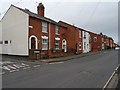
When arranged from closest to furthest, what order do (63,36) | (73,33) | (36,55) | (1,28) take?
1. (36,55)
2. (1,28)
3. (63,36)
4. (73,33)

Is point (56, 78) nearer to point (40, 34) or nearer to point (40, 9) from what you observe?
point (40, 34)

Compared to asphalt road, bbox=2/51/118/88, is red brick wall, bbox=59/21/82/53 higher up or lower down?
higher up

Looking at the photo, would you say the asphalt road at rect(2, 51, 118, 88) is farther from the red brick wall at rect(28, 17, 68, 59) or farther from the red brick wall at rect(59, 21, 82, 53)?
the red brick wall at rect(59, 21, 82, 53)

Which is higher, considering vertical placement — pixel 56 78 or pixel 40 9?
pixel 40 9

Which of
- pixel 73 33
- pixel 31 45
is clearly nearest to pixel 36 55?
pixel 31 45

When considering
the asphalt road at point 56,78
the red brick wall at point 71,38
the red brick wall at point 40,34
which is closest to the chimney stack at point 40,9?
the red brick wall at point 40,34

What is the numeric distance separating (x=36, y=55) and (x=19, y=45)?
295 cm

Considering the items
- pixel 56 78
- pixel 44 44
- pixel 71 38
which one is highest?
pixel 71 38

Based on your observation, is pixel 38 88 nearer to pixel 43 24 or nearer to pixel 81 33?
pixel 43 24

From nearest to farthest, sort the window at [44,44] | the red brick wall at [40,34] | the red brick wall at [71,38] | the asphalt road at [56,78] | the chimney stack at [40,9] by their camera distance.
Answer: the asphalt road at [56,78] < the red brick wall at [40,34] < the window at [44,44] < the chimney stack at [40,9] < the red brick wall at [71,38]

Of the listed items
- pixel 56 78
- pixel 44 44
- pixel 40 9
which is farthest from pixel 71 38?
pixel 56 78

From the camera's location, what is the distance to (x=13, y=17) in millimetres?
30391

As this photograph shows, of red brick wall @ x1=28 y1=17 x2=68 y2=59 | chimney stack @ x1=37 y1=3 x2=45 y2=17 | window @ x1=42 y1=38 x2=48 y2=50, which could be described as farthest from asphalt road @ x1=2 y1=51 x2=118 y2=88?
chimney stack @ x1=37 y1=3 x2=45 y2=17

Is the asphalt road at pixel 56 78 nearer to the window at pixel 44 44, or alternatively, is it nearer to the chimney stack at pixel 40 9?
the window at pixel 44 44
